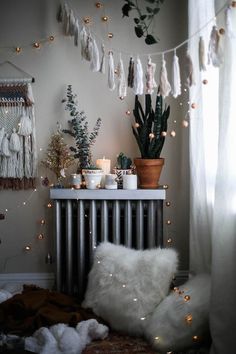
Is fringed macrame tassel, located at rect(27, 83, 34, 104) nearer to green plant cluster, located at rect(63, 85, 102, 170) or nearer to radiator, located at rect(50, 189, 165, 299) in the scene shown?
green plant cluster, located at rect(63, 85, 102, 170)

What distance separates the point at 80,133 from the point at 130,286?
1.01m

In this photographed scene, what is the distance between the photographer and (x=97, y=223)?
2.56 metres

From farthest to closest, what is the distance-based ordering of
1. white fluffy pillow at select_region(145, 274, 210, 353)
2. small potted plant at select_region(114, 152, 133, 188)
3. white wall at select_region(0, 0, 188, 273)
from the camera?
white wall at select_region(0, 0, 188, 273)
small potted plant at select_region(114, 152, 133, 188)
white fluffy pillow at select_region(145, 274, 210, 353)

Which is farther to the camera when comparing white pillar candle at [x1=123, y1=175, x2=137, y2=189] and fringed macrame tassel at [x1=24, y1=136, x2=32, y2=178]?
fringed macrame tassel at [x1=24, y1=136, x2=32, y2=178]

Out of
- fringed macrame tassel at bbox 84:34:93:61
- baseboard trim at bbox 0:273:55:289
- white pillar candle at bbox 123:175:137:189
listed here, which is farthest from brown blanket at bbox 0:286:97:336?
fringed macrame tassel at bbox 84:34:93:61

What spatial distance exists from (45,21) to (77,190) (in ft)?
3.78

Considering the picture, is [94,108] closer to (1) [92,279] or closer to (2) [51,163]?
(2) [51,163]

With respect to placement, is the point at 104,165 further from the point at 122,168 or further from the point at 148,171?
the point at 148,171

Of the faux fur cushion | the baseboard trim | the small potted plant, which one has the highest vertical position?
the small potted plant

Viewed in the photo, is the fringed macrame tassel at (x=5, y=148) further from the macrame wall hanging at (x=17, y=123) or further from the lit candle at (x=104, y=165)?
the lit candle at (x=104, y=165)

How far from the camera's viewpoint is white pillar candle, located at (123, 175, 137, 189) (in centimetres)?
246

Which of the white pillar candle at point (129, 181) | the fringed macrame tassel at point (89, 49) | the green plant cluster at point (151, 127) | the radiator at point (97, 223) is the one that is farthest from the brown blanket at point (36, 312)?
the fringed macrame tassel at point (89, 49)

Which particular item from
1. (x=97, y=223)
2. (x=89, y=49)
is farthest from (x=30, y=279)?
(x=89, y=49)

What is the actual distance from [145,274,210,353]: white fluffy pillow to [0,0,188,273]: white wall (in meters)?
0.76
